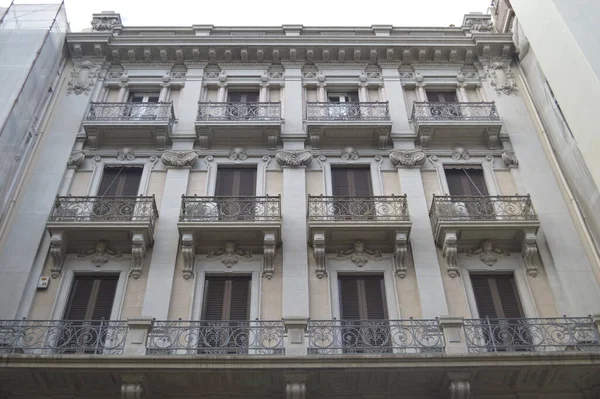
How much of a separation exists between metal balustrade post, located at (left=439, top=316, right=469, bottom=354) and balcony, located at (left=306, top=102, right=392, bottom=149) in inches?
259

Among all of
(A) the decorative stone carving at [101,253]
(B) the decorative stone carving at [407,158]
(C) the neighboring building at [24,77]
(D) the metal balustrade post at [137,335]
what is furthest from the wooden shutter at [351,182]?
(C) the neighboring building at [24,77]

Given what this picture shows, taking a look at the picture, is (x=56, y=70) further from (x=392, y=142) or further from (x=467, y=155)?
(x=467, y=155)

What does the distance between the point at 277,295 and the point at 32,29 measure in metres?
11.7

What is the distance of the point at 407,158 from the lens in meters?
16.9

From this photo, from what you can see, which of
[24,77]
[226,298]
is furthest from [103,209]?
[24,77]

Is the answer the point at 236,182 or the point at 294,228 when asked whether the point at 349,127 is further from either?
the point at 294,228

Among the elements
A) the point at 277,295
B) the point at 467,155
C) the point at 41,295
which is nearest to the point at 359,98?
the point at 467,155

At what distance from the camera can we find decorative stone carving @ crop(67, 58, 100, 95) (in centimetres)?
1900

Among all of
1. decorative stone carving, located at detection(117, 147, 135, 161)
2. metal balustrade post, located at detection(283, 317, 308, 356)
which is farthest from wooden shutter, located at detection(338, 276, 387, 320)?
decorative stone carving, located at detection(117, 147, 135, 161)

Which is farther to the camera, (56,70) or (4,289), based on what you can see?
(56,70)

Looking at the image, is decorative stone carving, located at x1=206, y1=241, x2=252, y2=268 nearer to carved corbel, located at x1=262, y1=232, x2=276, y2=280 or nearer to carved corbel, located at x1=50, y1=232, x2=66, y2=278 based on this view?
carved corbel, located at x1=262, y1=232, x2=276, y2=280

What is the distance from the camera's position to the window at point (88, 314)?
12328 mm

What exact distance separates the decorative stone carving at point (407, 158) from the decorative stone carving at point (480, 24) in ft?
22.3

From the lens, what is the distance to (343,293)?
46.6ft
